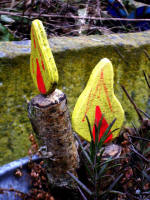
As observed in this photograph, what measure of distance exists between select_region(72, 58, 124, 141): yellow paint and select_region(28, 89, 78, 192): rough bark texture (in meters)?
0.04

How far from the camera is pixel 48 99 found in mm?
615

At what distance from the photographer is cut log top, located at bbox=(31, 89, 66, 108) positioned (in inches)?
23.8

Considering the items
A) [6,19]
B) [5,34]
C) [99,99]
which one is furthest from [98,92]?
[6,19]

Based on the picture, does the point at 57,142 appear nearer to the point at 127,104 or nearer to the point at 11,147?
the point at 11,147

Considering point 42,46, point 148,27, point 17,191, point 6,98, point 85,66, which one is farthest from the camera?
point 148,27

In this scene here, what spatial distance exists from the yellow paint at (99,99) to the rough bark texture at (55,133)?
43 millimetres

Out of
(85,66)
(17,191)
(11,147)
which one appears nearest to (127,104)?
(85,66)

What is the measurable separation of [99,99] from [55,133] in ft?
0.50

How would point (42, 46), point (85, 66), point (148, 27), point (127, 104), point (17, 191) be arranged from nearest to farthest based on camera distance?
point (42, 46)
point (17, 191)
point (85, 66)
point (127, 104)
point (148, 27)

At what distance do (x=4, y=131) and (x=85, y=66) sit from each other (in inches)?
17.2

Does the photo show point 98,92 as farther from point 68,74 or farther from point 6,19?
point 6,19

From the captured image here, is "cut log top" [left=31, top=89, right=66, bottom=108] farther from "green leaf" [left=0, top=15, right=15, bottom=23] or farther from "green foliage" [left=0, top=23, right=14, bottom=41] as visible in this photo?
"green leaf" [left=0, top=15, right=15, bottom=23]

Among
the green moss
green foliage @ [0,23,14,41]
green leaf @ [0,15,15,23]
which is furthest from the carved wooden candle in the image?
green leaf @ [0,15,15,23]

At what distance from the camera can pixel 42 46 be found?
0.56 m
